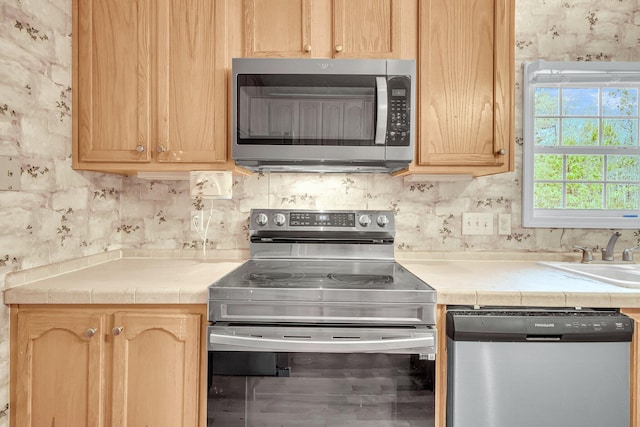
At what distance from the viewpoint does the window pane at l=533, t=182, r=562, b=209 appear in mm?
2164

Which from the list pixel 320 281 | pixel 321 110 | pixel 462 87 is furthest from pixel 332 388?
pixel 462 87

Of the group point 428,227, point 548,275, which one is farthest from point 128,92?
point 548,275

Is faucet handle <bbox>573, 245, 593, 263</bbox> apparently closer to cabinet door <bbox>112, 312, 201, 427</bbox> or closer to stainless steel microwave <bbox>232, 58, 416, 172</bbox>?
stainless steel microwave <bbox>232, 58, 416, 172</bbox>

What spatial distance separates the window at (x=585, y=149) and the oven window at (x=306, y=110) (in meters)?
1.09

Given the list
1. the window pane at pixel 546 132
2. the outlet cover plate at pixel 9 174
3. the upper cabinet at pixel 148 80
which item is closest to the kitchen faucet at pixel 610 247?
the window pane at pixel 546 132

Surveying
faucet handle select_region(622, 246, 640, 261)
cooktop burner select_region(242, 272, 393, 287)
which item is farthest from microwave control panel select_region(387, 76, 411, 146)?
faucet handle select_region(622, 246, 640, 261)

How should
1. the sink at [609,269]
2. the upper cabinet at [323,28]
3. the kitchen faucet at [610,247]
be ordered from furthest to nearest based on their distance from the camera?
the kitchen faucet at [610,247] < the sink at [609,269] < the upper cabinet at [323,28]

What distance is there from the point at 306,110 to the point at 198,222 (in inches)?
35.0

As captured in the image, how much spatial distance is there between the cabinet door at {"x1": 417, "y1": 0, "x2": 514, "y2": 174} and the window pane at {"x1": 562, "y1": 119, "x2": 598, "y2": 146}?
705mm

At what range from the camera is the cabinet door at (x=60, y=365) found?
138 cm

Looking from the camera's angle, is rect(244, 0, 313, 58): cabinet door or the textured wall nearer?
rect(244, 0, 313, 58): cabinet door

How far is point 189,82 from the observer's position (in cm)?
173

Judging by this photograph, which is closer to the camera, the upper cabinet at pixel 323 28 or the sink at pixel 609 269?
the upper cabinet at pixel 323 28

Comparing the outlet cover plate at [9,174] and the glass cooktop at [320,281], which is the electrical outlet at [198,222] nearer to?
the glass cooktop at [320,281]
